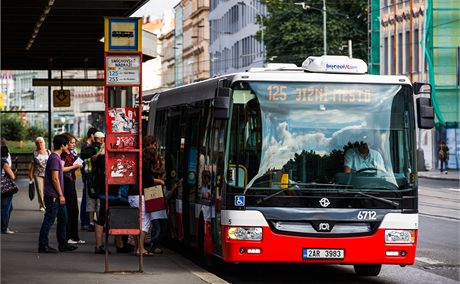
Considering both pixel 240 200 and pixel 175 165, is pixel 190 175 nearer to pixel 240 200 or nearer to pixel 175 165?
pixel 175 165

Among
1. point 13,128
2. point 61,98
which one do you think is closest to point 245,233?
point 61,98

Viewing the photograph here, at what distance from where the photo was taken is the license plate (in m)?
15.3

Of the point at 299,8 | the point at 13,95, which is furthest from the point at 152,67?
the point at 13,95

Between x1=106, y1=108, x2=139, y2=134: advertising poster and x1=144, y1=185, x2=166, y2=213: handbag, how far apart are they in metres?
2.63

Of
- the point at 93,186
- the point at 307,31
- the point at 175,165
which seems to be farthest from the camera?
the point at 307,31

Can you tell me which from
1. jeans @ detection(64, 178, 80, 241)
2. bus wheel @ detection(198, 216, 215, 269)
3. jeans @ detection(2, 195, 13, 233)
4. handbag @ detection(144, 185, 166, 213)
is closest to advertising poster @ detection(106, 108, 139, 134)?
bus wheel @ detection(198, 216, 215, 269)

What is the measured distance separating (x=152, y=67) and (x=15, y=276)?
578 ft

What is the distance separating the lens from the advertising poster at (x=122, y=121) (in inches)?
624

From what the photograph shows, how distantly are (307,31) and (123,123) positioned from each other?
65.9 meters

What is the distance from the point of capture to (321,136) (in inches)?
615

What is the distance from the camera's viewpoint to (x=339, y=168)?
15.5 meters

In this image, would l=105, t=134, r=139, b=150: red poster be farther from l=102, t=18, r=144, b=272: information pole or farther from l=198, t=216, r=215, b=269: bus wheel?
l=198, t=216, r=215, b=269: bus wheel

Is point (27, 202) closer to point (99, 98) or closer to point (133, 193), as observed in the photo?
point (133, 193)

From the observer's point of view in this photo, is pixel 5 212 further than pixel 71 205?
Yes
